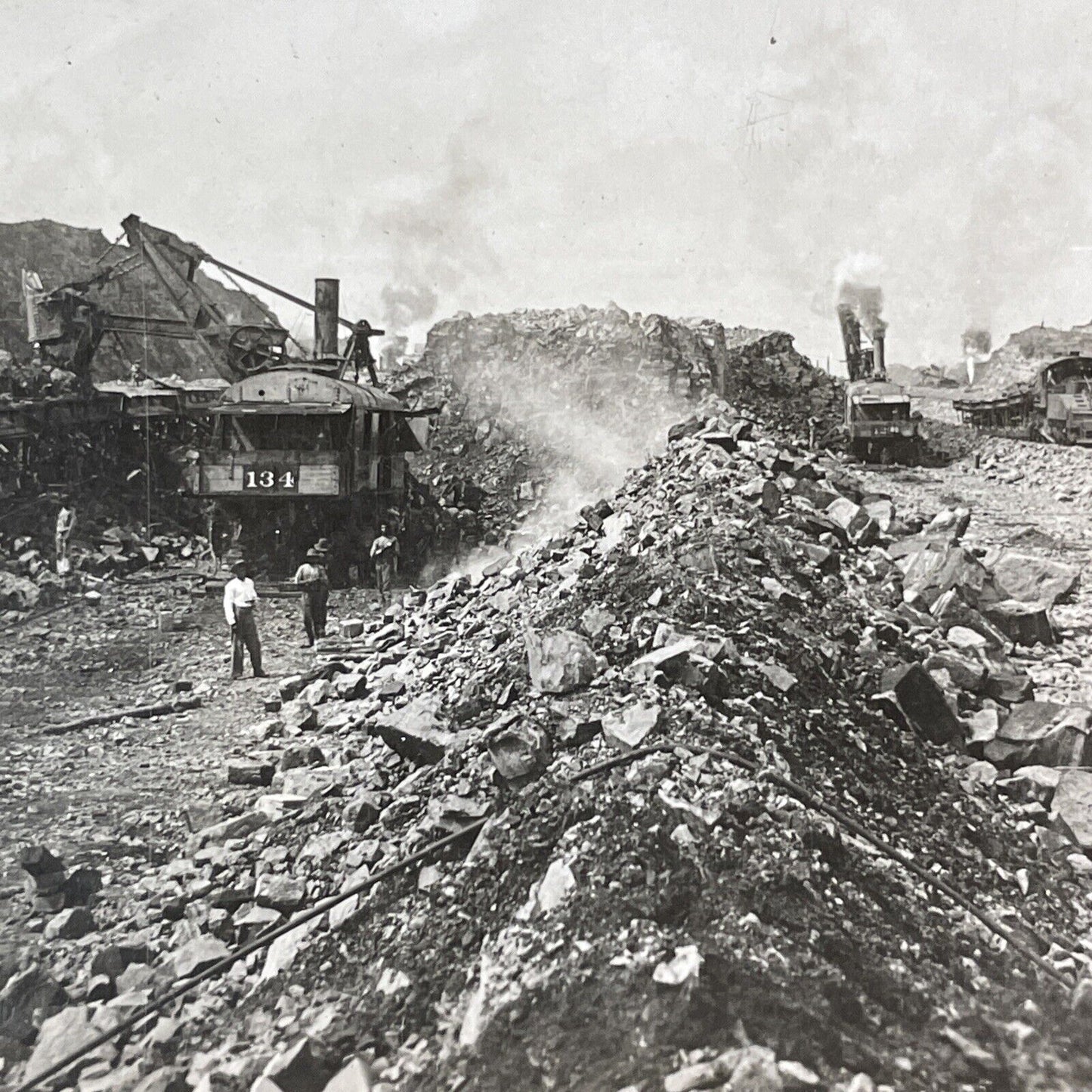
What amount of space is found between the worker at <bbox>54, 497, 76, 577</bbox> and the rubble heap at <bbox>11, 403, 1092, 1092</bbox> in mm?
4168

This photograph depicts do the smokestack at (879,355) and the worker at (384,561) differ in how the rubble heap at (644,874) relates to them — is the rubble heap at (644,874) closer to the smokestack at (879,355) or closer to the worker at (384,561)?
the worker at (384,561)

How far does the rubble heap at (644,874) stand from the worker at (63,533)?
4168 mm

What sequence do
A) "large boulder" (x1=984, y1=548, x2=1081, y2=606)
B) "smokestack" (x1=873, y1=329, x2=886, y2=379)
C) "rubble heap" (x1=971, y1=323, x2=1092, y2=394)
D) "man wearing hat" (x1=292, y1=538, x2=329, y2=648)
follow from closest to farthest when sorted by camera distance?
"large boulder" (x1=984, y1=548, x2=1081, y2=606), "man wearing hat" (x1=292, y1=538, x2=329, y2=648), "smokestack" (x1=873, y1=329, x2=886, y2=379), "rubble heap" (x1=971, y1=323, x2=1092, y2=394)

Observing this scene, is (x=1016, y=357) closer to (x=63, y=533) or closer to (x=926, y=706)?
(x=926, y=706)

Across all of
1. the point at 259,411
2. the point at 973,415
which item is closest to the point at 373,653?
the point at 259,411

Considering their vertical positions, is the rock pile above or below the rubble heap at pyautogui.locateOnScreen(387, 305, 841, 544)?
below

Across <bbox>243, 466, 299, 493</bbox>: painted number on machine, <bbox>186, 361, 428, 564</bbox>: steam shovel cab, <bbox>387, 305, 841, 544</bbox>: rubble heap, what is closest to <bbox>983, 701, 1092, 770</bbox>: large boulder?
<bbox>186, 361, 428, 564</bbox>: steam shovel cab

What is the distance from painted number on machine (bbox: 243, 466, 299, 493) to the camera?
7.24 m

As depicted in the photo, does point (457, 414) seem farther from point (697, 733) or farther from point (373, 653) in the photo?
point (697, 733)

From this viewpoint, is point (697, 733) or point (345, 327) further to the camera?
point (345, 327)

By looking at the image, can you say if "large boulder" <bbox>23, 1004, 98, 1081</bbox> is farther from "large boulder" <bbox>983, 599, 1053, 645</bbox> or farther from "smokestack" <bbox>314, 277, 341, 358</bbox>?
"smokestack" <bbox>314, 277, 341, 358</bbox>

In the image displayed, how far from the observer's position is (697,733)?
3.16 metres

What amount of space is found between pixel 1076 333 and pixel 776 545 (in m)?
20.2

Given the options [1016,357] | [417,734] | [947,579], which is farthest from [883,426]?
[1016,357]
